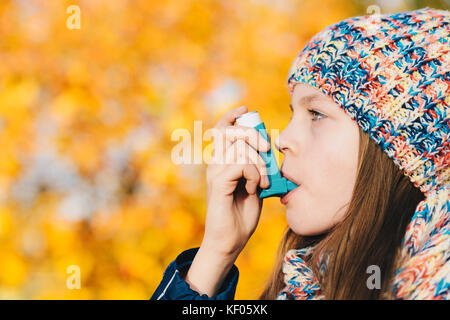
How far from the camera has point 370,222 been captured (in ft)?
3.43

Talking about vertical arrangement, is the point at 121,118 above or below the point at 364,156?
above

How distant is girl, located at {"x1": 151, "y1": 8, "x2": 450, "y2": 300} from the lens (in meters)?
1.02

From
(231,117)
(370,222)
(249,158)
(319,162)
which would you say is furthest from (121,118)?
(370,222)

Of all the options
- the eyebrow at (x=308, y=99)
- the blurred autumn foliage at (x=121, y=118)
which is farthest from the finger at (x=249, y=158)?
the blurred autumn foliage at (x=121, y=118)

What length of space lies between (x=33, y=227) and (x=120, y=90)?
1.00 metres

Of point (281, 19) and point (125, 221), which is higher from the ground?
point (281, 19)

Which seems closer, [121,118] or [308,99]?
[308,99]

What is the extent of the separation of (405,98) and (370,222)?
33cm

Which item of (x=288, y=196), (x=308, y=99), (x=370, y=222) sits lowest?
(x=370, y=222)

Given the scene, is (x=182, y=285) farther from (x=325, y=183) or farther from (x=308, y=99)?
(x=308, y=99)

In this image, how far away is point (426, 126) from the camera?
1017mm

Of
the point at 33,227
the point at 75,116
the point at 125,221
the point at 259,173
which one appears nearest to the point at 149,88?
the point at 75,116

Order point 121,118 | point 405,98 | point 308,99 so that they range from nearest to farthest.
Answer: point 405,98 → point 308,99 → point 121,118
